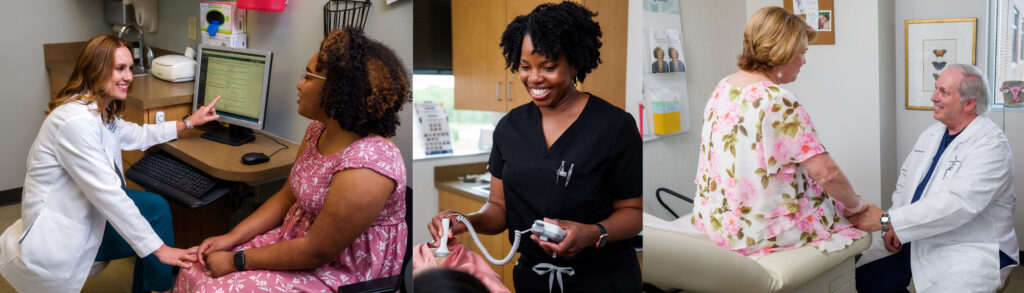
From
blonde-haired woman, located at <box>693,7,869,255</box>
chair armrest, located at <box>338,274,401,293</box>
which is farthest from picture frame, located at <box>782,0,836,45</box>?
chair armrest, located at <box>338,274,401,293</box>

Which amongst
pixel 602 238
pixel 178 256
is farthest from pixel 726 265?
pixel 178 256

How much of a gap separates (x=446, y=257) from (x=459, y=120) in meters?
0.16

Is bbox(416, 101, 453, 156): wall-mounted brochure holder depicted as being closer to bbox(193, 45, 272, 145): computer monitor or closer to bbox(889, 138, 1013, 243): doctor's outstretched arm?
bbox(889, 138, 1013, 243): doctor's outstretched arm

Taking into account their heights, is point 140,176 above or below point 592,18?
below

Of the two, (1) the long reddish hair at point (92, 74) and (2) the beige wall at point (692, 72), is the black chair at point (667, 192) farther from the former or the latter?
(1) the long reddish hair at point (92, 74)

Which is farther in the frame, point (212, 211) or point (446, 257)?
point (212, 211)

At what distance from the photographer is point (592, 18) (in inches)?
25.3

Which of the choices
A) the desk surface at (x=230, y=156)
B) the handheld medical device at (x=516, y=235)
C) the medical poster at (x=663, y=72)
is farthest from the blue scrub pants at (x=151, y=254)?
the medical poster at (x=663, y=72)

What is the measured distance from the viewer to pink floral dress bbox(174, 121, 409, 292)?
1408mm

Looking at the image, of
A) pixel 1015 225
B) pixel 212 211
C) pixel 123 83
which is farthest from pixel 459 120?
pixel 212 211

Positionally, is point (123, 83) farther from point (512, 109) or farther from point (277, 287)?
point (512, 109)

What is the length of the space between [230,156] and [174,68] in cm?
33

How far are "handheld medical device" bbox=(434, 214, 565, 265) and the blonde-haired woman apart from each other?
17cm

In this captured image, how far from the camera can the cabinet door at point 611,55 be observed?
25.6 inches
